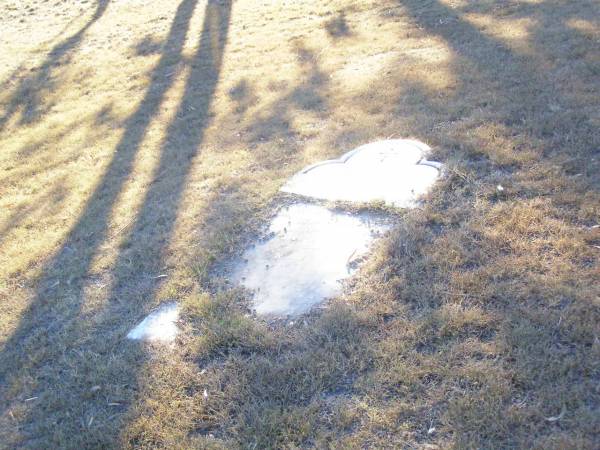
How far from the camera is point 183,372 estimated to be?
9.41ft

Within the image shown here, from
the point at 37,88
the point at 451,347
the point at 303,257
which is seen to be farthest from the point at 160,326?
the point at 37,88

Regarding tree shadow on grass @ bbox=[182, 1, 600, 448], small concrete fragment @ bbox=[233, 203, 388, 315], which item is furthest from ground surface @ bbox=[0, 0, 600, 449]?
small concrete fragment @ bbox=[233, 203, 388, 315]

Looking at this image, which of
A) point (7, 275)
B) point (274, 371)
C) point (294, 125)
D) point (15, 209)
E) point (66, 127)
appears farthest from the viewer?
point (66, 127)

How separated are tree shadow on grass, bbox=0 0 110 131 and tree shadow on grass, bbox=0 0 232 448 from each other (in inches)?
103

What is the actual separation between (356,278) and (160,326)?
3.79 feet

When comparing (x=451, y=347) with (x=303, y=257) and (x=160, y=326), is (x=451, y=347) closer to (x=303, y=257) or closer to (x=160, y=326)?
(x=303, y=257)

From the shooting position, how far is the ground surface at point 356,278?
8.18 ft

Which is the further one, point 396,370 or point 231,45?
point 231,45

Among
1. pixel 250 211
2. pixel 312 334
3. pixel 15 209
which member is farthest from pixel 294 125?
pixel 312 334

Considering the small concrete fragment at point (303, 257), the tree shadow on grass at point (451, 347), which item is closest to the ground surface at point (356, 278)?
the tree shadow on grass at point (451, 347)

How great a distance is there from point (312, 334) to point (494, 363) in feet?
2.91

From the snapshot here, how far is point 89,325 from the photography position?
11.1 ft

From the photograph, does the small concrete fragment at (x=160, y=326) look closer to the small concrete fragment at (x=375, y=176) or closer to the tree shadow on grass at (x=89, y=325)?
the tree shadow on grass at (x=89, y=325)

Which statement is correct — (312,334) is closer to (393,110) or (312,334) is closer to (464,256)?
(464,256)
